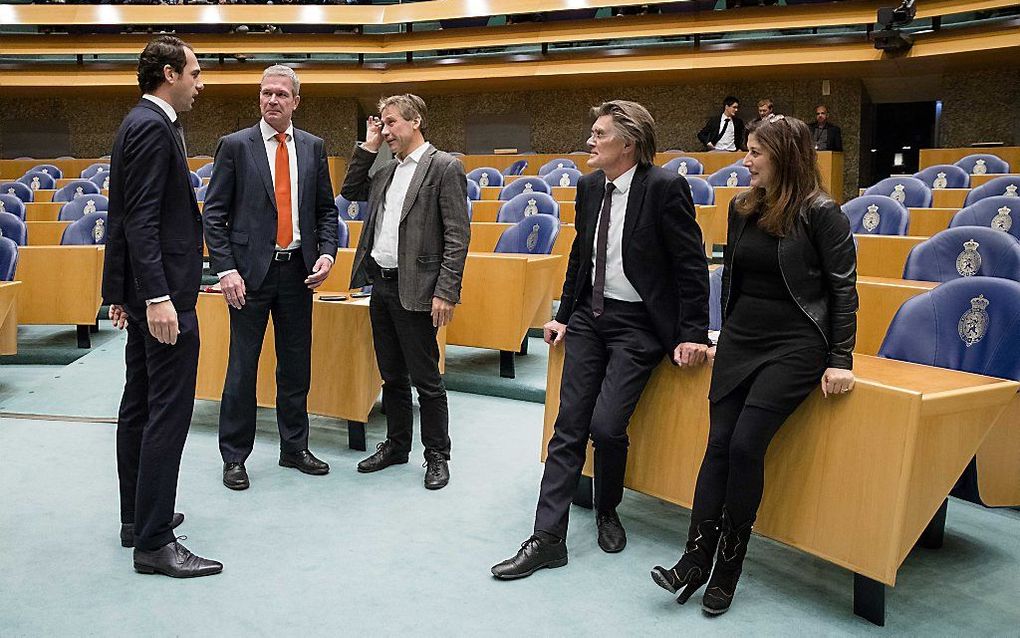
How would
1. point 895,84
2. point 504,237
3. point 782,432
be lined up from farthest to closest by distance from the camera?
point 895,84 → point 504,237 → point 782,432

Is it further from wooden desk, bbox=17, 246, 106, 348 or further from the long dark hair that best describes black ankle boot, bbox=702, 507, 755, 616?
wooden desk, bbox=17, 246, 106, 348

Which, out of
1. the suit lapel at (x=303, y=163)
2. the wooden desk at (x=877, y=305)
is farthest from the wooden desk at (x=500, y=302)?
the wooden desk at (x=877, y=305)

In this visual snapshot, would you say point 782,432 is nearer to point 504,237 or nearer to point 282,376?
point 282,376

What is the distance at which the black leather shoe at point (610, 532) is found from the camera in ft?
8.45

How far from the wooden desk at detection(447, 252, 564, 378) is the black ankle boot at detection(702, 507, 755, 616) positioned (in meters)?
2.15

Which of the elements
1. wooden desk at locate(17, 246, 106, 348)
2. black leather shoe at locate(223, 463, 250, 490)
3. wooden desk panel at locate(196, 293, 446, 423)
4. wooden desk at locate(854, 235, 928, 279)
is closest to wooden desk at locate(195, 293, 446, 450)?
wooden desk panel at locate(196, 293, 446, 423)

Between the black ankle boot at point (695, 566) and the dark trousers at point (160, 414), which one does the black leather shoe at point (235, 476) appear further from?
the black ankle boot at point (695, 566)

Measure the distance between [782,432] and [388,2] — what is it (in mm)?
11263

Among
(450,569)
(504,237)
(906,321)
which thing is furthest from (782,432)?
(504,237)

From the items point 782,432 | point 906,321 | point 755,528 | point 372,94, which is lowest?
point 755,528

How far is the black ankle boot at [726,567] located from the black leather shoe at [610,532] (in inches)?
16.2

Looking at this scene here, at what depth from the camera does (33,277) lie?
16.0 ft

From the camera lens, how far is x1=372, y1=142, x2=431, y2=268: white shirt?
10.2 feet

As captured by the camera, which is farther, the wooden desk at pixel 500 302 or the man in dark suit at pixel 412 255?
the wooden desk at pixel 500 302
